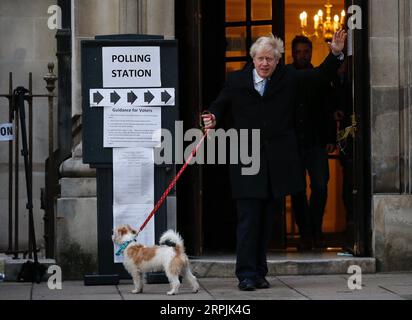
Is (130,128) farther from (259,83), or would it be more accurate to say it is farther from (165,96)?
(259,83)

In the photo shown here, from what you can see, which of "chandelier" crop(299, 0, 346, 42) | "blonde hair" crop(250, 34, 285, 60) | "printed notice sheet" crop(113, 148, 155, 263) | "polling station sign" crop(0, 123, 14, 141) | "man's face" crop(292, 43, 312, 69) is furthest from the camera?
"chandelier" crop(299, 0, 346, 42)

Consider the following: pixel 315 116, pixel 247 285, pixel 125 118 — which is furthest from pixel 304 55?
pixel 247 285

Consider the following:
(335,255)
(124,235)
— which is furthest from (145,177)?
(335,255)

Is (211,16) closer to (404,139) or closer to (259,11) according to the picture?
(259,11)

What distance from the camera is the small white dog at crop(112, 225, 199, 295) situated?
10.0 meters

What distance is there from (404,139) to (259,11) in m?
2.64

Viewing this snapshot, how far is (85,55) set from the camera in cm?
1072

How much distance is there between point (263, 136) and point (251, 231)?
812mm

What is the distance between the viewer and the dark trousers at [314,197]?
43.1 feet

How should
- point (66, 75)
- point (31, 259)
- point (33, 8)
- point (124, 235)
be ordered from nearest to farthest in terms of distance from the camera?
point (124, 235), point (31, 259), point (66, 75), point (33, 8)

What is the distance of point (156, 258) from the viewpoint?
10125 mm

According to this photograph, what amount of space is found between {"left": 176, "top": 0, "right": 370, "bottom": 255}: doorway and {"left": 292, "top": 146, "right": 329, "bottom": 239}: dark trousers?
0.20 metres

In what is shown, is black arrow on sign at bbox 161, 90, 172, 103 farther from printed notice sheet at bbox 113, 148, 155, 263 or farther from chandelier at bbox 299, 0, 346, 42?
chandelier at bbox 299, 0, 346, 42

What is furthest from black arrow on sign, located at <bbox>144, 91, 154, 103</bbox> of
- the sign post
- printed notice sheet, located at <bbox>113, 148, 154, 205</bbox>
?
printed notice sheet, located at <bbox>113, 148, 154, 205</bbox>
